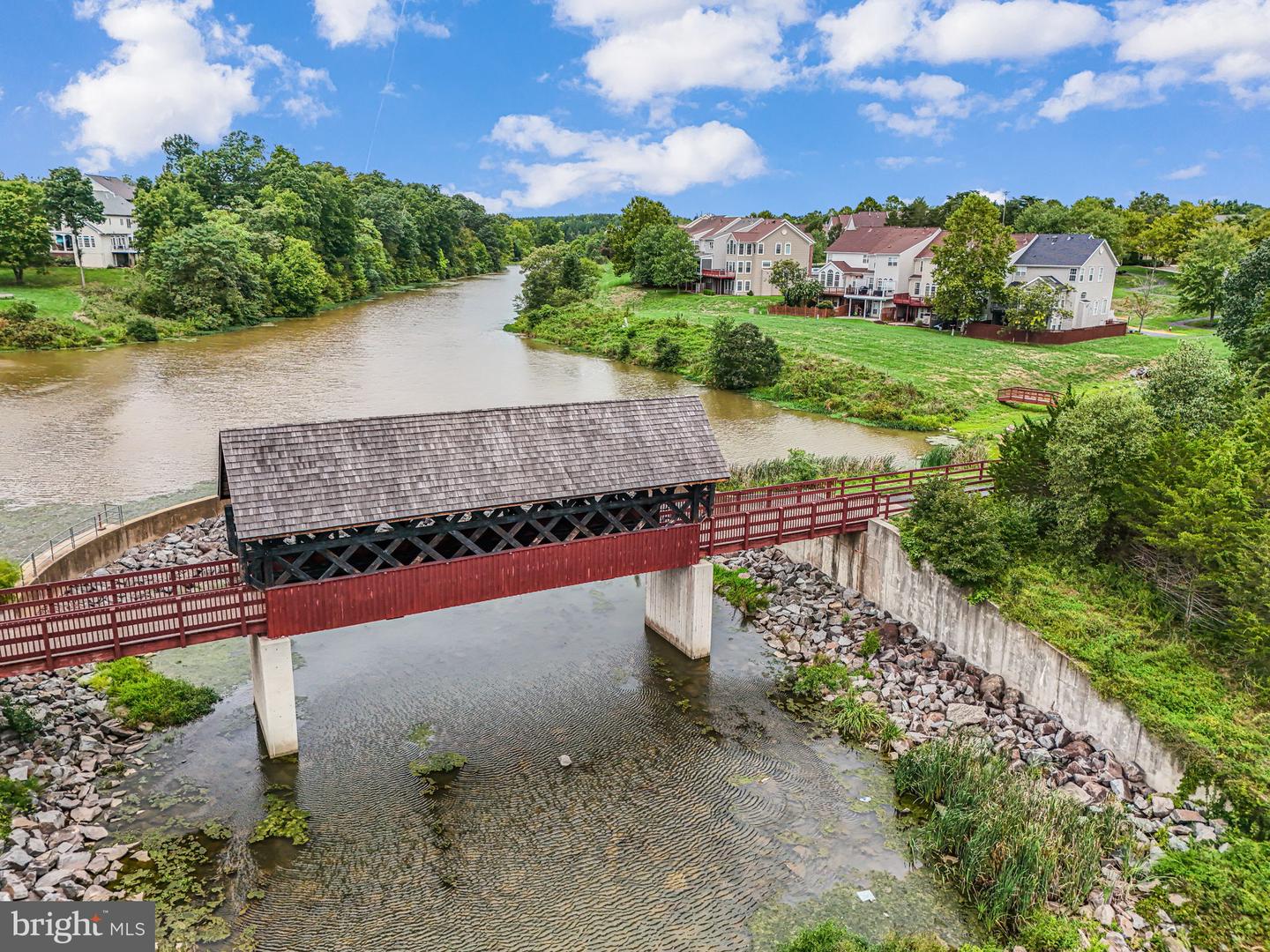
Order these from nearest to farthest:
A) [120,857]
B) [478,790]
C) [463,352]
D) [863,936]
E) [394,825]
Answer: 1. [863,936]
2. [120,857]
3. [394,825]
4. [478,790]
5. [463,352]

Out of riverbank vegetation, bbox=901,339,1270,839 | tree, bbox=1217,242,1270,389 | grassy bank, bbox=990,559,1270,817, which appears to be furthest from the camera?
tree, bbox=1217,242,1270,389

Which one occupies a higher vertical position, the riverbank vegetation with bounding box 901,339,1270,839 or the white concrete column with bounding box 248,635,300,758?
the riverbank vegetation with bounding box 901,339,1270,839

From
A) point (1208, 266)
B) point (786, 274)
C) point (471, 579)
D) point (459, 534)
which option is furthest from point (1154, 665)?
point (786, 274)

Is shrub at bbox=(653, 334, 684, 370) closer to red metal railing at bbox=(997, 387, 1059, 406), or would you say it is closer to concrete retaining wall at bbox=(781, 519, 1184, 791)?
red metal railing at bbox=(997, 387, 1059, 406)

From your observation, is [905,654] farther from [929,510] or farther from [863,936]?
[863,936]

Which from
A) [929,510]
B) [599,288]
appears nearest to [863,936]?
[929,510]

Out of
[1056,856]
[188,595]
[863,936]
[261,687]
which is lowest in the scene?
[863,936]

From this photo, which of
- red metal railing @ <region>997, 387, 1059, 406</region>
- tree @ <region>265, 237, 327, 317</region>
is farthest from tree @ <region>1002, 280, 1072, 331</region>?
tree @ <region>265, 237, 327, 317</region>
